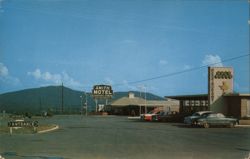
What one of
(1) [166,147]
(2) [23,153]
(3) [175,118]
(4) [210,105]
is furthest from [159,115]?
(2) [23,153]

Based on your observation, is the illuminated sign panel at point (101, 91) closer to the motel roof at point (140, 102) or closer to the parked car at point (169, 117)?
the motel roof at point (140, 102)

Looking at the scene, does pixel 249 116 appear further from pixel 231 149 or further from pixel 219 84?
pixel 231 149

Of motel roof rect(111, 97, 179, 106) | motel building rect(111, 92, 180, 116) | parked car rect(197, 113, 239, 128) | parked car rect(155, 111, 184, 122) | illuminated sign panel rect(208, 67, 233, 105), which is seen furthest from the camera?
motel roof rect(111, 97, 179, 106)

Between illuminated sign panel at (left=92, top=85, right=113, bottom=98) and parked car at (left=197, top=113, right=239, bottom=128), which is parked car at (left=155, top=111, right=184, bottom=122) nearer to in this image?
parked car at (left=197, top=113, right=239, bottom=128)

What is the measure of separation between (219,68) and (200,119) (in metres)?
10.4

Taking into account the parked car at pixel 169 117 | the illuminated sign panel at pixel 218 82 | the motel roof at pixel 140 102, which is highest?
the illuminated sign panel at pixel 218 82

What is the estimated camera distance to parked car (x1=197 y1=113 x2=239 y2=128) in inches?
1593

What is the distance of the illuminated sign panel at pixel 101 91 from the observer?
347 ft

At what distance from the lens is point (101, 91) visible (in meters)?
107

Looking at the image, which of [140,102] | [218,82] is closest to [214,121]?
[218,82]

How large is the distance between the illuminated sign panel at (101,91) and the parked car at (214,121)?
65728mm

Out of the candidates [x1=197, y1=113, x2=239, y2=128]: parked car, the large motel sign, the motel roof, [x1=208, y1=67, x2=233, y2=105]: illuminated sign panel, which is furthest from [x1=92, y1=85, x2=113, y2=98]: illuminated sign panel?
[x1=197, y1=113, x2=239, y2=128]: parked car

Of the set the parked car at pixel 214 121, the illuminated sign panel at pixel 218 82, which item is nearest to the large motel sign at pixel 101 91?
the illuminated sign panel at pixel 218 82

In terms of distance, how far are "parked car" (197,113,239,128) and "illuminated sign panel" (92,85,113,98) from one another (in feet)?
216
